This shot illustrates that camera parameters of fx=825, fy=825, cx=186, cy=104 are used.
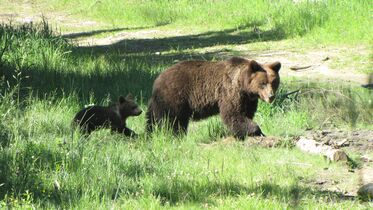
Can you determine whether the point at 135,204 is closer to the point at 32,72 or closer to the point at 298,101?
the point at 298,101

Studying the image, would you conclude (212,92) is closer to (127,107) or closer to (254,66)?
(254,66)

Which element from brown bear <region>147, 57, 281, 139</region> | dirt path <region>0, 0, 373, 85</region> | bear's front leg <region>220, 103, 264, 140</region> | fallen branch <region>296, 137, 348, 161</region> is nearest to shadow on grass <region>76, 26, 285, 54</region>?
dirt path <region>0, 0, 373, 85</region>

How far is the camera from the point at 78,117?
32.4 ft

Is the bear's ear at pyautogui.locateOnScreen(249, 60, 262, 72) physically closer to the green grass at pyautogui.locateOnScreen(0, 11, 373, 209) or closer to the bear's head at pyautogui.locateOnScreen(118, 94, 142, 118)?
the green grass at pyautogui.locateOnScreen(0, 11, 373, 209)

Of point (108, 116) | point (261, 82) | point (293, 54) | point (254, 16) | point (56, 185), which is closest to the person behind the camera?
point (56, 185)

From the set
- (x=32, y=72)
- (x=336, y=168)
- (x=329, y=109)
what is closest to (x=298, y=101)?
(x=329, y=109)

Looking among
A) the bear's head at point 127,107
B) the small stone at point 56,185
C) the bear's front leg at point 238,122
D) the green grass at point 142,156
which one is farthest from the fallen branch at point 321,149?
the small stone at point 56,185

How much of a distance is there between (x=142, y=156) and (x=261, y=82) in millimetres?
2166

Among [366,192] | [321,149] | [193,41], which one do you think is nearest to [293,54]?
[193,41]

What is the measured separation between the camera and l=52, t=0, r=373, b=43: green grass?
17344mm

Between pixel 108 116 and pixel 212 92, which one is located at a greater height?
pixel 212 92

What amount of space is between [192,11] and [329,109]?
11.8 meters

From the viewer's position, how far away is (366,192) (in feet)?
22.9

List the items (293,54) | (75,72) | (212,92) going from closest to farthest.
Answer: (212,92)
(75,72)
(293,54)
